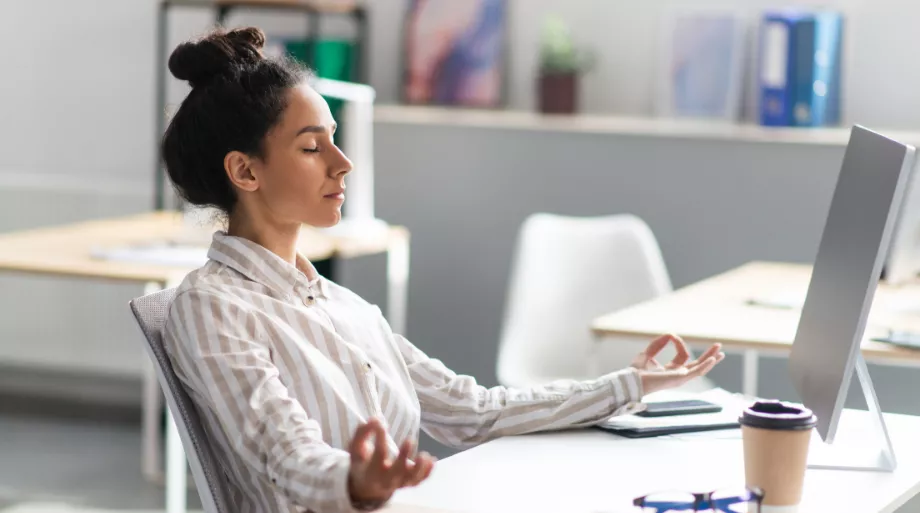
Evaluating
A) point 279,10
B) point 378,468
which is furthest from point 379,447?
point 279,10

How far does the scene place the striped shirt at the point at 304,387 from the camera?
1502mm

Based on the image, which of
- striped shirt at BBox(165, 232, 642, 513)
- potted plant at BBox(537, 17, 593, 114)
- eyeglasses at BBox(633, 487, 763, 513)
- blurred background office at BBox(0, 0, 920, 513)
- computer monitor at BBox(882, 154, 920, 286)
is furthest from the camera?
potted plant at BBox(537, 17, 593, 114)

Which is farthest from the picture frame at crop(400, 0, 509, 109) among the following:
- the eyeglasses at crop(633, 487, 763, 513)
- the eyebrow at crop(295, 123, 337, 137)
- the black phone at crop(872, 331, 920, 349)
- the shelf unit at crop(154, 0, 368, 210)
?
the eyeglasses at crop(633, 487, 763, 513)

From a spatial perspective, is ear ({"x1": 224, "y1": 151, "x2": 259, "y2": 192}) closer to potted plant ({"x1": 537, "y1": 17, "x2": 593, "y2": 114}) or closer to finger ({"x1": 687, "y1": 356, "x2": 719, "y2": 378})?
finger ({"x1": 687, "y1": 356, "x2": 719, "y2": 378})

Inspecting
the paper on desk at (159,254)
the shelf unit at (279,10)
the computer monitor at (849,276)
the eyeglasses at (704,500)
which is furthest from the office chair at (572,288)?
the eyeglasses at (704,500)

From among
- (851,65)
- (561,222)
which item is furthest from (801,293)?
(851,65)

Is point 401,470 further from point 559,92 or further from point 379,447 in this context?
point 559,92

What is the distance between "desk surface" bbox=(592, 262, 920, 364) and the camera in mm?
2684

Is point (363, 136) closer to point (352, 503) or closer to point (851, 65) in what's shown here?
point (851, 65)

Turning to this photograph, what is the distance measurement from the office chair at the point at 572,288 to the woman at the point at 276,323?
171cm

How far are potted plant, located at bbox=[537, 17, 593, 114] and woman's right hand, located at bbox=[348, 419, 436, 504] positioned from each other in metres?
3.06

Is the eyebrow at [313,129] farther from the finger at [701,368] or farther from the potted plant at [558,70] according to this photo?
the potted plant at [558,70]

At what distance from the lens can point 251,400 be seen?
1.53 meters

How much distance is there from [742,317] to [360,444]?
177 cm
